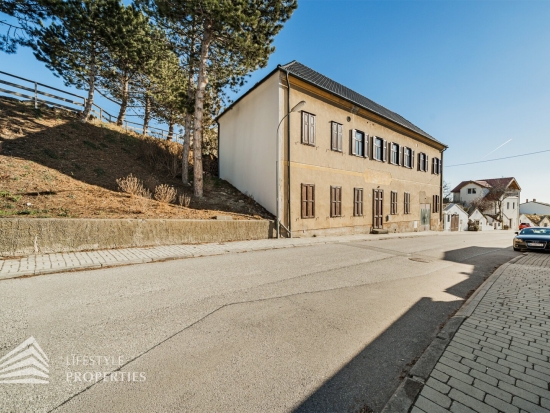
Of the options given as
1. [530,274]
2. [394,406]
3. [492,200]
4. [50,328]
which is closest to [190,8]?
[50,328]

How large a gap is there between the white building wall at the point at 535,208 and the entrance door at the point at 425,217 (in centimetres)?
6736

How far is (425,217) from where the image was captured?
2355 cm

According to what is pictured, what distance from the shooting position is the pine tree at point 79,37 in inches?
567

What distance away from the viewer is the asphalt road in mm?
2170

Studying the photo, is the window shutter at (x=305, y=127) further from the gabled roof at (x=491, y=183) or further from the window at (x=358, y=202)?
the gabled roof at (x=491, y=183)

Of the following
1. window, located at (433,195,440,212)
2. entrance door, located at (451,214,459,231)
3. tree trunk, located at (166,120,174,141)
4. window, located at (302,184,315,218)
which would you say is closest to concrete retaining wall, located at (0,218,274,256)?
window, located at (302,184,315,218)

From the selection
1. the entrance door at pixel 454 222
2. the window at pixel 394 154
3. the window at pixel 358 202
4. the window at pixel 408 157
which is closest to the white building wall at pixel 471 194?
the entrance door at pixel 454 222

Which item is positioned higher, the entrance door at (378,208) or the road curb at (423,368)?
the entrance door at (378,208)

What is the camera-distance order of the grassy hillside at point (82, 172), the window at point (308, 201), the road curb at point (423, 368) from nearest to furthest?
the road curb at point (423, 368)
the grassy hillside at point (82, 172)
the window at point (308, 201)

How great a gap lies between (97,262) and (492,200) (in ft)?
201

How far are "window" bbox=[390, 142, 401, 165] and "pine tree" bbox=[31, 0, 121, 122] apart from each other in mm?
21099

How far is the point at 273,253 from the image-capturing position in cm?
→ 869

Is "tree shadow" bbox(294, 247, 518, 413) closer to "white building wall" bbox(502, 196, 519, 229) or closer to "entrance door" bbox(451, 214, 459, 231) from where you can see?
"entrance door" bbox(451, 214, 459, 231)

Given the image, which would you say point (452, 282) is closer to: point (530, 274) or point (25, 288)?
point (530, 274)
